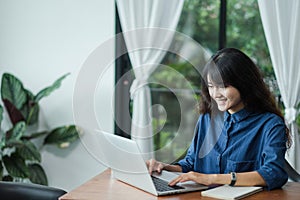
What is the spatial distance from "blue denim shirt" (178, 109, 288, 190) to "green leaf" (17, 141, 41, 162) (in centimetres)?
121

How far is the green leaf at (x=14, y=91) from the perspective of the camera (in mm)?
3416

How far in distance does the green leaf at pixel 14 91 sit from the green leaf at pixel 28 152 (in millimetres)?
286

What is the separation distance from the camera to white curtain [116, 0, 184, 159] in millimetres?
3355

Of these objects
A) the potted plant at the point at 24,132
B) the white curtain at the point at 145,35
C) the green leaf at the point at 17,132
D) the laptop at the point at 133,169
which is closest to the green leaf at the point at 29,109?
the potted plant at the point at 24,132

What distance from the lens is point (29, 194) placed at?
2.29 metres

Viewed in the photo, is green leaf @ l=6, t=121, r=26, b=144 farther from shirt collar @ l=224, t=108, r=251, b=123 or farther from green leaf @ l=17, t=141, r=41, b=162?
shirt collar @ l=224, t=108, r=251, b=123

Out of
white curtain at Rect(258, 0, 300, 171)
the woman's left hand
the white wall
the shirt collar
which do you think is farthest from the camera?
the white wall

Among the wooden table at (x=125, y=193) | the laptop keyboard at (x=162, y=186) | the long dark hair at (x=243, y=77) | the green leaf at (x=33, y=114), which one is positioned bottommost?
the wooden table at (x=125, y=193)

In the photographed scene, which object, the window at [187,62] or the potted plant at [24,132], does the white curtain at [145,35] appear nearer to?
the window at [187,62]

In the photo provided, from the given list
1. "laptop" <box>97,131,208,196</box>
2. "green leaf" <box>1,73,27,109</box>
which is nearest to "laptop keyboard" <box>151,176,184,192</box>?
"laptop" <box>97,131,208,196</box>

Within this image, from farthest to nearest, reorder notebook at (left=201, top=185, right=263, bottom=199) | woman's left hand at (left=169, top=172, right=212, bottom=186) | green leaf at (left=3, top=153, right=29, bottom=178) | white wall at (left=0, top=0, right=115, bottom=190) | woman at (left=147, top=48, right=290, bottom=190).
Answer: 1. white wall at (left=0, top=0, right=115, bottom=190)
2. green leaf at (left=3, top=153, right=29, bottom=178)
3. woman at (left=147, top=48, right=290, bottom=190)
4. woman's left hand at (left=169, top=172, right=212, bottom=186)
5. notebook at (left=201, top=185, right=263, bottom=199)

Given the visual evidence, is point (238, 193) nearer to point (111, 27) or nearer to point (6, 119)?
point (111, 27)

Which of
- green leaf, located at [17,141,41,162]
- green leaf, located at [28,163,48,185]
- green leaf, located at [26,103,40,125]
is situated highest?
green leaf, located at [26,103,40,125]

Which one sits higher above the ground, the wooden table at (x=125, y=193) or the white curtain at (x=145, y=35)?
the white curtain at (x=145, y=35)
